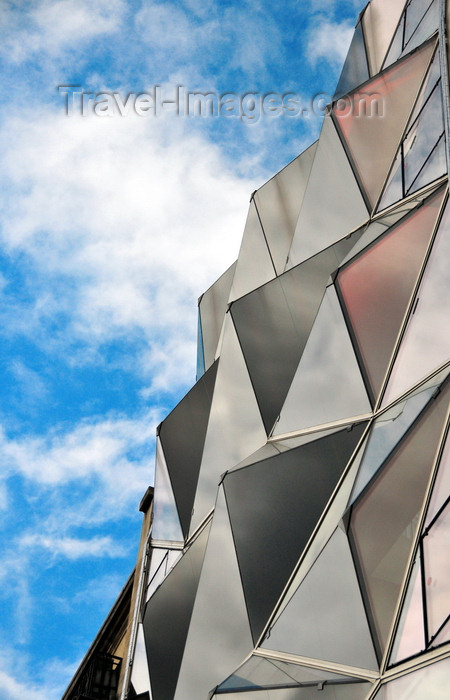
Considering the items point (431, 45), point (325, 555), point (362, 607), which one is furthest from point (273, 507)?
point (431, 45)

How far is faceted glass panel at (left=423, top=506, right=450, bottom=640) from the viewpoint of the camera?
25.8ft

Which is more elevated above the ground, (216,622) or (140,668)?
(140,668)

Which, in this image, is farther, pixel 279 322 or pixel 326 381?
pixel 279 322

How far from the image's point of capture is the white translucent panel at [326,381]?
40.6ft

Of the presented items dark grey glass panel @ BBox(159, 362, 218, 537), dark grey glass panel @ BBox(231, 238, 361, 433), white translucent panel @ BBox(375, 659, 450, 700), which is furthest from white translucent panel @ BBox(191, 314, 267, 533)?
white translucent panel @ BBox(375, 659, 450, 700)

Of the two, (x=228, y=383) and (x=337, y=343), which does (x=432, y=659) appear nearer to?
(x=337, y=343)

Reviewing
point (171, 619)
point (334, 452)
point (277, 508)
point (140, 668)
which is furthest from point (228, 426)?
point (140, 668)

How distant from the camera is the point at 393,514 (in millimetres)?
9273

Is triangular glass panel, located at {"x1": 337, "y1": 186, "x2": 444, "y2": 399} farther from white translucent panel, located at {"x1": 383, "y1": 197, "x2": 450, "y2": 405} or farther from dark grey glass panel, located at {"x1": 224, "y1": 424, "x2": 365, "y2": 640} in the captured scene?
dark grey glass panel, located at {"x1": 224, "y1": 424, "x2": 365, "y2": 640}

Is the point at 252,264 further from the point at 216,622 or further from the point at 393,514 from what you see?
the point at 393,514

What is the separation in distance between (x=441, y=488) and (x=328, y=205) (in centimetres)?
1135

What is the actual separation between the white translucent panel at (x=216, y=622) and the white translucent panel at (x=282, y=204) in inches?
394

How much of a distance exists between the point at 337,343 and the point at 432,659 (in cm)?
639

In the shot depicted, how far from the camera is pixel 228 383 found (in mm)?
17797
